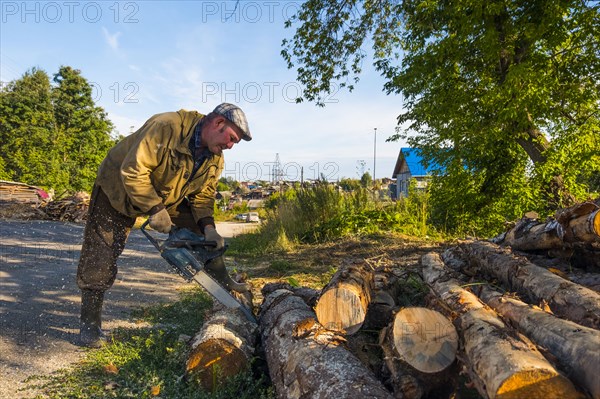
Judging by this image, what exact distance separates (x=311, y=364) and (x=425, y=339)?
0.62 metres

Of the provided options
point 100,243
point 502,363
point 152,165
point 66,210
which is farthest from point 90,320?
point 66,210

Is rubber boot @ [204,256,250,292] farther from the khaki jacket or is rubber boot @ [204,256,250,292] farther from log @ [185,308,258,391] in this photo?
log @ [185,308,258,391]

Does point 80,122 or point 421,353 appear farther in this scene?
point 80,122

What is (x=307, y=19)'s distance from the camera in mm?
10898

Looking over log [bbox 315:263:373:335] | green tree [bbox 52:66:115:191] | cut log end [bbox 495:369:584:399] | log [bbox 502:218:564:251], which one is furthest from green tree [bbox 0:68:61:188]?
cut log end [bbox 495:369:584:399]

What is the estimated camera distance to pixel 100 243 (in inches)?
136

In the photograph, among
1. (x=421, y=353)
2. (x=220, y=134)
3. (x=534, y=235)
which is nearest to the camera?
(x=421, y=353)

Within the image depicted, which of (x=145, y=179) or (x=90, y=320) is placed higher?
(x=145, y=179)

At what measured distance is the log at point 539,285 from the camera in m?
2.51

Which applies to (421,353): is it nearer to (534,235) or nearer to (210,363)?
(210,363)

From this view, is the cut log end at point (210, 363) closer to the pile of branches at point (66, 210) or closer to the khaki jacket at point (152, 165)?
the khaki jacket at point (152, 165)

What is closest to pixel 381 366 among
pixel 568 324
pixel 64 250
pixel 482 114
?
pixel 568 324

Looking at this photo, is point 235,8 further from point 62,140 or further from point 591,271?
point 62,140

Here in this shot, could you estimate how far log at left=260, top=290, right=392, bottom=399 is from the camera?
1992mm
